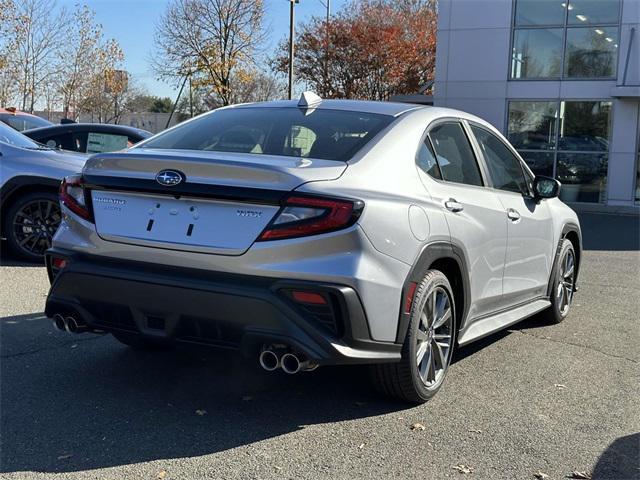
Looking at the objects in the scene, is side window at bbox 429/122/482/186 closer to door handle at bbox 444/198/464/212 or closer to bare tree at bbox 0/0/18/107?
door handle at bbox 444/198/464/212

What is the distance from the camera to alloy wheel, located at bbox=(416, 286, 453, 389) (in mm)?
3955

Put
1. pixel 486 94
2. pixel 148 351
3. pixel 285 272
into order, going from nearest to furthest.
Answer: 1. pixel 285 272
2. pixel 148 351
3. pixel 486 94

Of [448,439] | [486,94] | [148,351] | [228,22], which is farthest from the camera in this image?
[228,22]

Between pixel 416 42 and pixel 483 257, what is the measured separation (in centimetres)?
3244

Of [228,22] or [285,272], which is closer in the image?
[285,272]

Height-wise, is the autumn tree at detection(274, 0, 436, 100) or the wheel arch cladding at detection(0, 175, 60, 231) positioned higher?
the autumn tree at detection(274, 0, 436, 100)

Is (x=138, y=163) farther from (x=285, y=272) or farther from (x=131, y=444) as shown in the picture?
(x=131, y=444)

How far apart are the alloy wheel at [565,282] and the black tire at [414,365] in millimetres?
2363

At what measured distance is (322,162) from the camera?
366cm

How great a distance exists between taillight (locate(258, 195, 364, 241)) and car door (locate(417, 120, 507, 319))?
85 cm

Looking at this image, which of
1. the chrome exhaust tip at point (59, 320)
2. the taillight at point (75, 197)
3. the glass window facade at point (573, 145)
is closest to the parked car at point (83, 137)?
the taillight at point (75, 197)

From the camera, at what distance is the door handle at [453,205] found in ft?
13.6

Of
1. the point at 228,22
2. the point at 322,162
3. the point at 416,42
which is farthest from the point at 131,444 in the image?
the point at 416,42

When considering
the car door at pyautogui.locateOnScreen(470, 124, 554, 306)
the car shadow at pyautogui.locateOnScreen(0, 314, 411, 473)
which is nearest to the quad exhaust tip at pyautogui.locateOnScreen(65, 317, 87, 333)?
the car shadow at pyautogui.locateOnScreen(0, 314, 411, 473)
